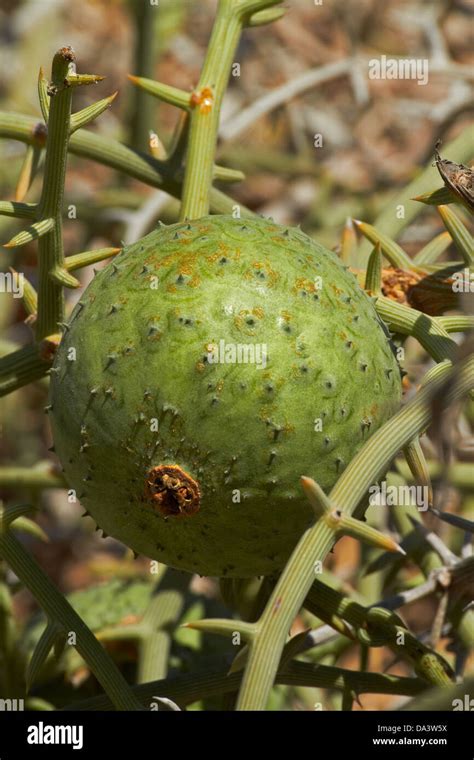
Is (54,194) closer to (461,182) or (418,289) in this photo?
(461,182)

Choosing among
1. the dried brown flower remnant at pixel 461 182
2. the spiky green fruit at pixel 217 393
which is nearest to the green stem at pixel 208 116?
the spiky green fruit at pixel 217 393

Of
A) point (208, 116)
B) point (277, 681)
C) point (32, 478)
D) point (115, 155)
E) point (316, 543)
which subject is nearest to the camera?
point (316, 543)

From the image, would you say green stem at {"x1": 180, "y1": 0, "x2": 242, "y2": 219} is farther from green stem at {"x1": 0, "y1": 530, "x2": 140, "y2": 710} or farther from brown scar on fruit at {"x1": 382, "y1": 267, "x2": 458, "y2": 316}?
green stem at {"x1": 0, "y1": 530, "x2": 140, "y2": 710}

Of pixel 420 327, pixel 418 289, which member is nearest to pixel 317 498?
pixel 420 327

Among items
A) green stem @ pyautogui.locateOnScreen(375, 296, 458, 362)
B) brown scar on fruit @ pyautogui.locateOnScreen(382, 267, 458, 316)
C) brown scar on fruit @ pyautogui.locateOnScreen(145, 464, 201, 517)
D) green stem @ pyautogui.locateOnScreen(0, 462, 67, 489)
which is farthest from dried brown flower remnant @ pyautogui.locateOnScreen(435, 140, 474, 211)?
green stem @ pyautogui.locateOnScreen(0, 462, 67, 489)

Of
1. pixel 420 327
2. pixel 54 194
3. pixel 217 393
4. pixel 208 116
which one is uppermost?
pixel 208 116

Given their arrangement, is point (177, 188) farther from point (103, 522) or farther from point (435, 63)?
point (435, 63)

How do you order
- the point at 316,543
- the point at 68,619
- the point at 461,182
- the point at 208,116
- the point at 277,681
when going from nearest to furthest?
the point at 316,543, the point at 461,182, the point at 68,619, the point at 277,681, the point at 208,116

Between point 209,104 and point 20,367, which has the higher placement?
point 209,104

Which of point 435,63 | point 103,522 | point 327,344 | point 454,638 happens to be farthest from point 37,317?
point 435,63
